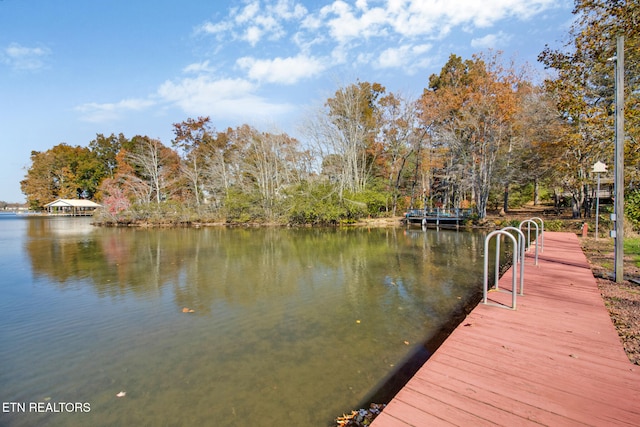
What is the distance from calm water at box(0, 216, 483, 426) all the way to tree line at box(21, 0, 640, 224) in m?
10.9

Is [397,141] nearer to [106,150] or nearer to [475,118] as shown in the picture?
[475,118]

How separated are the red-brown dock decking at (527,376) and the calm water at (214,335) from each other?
3.10 feet

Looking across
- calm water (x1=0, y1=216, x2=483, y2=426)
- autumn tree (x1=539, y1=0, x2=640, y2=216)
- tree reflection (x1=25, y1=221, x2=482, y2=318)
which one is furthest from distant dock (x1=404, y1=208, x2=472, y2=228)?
calm water (x1=0, y1=216, x2=483, y2=426)

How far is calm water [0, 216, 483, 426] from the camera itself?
126 inches

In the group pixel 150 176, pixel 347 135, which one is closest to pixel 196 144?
pixel 150 176

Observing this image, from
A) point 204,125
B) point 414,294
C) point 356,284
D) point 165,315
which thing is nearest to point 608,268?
point 414,294

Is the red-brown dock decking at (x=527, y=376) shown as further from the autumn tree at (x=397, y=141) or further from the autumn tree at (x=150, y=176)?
the autumn tree at (x=150, y=176)

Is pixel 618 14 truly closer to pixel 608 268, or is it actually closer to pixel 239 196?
pixel 608 268

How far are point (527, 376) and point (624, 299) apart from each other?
3776 mm

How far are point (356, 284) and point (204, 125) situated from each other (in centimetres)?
3717

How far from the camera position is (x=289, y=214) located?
2627 centimetres

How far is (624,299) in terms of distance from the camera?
4.97 metres

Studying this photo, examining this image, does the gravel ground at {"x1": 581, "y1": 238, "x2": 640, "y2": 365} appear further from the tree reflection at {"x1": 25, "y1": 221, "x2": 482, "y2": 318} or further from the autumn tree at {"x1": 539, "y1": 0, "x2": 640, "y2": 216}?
the autumn tree at {"x1": 539, "y1": 0, "x2": 640, "y2": 216}

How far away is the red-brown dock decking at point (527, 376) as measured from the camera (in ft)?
7.17
